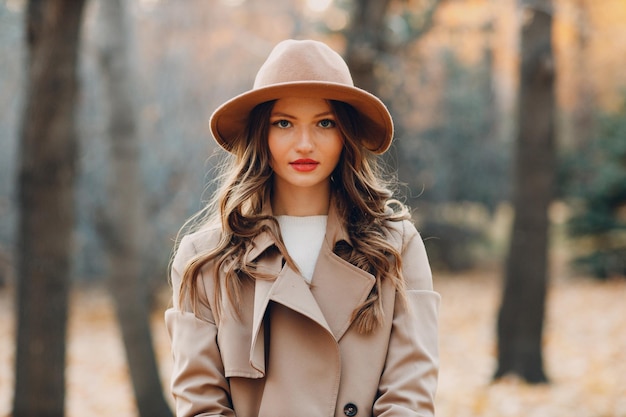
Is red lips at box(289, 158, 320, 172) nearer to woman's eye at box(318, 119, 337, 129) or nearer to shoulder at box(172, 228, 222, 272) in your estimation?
woman's eye at box(318, 119, 337, 129)

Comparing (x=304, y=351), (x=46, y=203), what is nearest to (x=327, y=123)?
(x=304, y=351)

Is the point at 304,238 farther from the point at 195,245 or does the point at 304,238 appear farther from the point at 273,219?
the point at 195,245

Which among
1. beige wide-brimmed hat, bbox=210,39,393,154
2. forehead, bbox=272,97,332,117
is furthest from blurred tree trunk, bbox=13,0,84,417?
forehead, bbox=272,97,332,117

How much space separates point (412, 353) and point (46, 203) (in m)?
2.94

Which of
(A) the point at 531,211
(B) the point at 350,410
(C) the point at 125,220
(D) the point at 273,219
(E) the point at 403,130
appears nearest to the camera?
(B) the point at 350,410

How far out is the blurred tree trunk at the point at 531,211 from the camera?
6.86m

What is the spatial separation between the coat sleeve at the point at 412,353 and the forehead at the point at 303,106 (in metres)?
0.55

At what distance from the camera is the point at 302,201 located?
253cm

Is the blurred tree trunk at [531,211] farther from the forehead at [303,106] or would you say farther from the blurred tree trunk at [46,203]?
the forehead at [303,106]

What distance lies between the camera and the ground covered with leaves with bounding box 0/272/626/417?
6.44m

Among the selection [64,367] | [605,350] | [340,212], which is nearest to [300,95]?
[340,212]

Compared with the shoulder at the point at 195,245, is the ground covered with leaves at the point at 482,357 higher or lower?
lower

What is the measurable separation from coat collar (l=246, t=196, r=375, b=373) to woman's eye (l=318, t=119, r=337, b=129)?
0.33 m

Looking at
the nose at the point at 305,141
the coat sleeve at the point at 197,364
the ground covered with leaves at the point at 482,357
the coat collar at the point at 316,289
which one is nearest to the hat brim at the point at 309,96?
the nose at the point at 305,141
